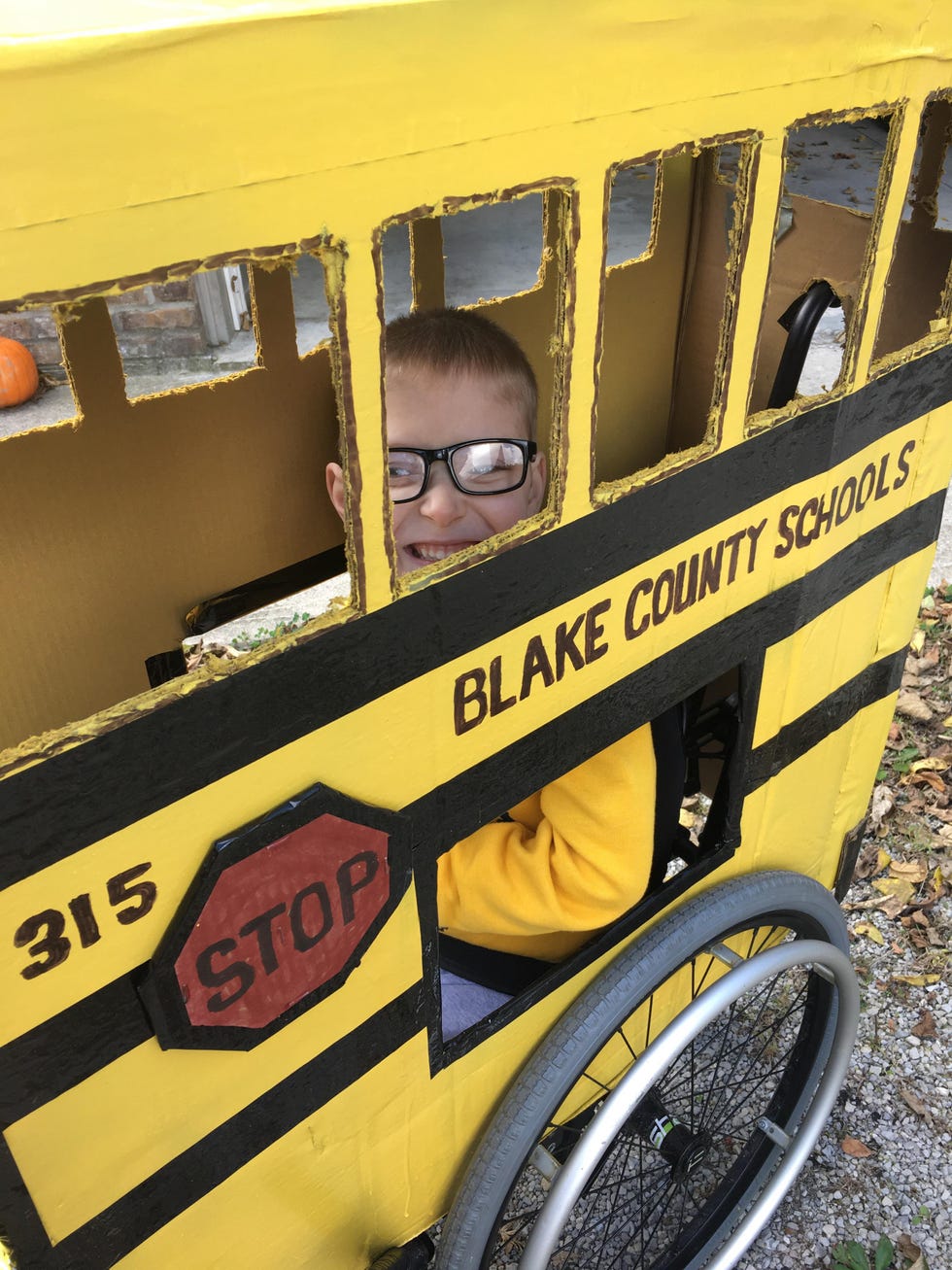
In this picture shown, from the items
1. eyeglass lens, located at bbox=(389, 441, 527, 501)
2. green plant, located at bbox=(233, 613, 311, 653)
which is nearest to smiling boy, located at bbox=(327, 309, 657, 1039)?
eyeglass lens, located at bbox=(389, 441, 527, 501)

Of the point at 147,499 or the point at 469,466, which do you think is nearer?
the point at 469,466

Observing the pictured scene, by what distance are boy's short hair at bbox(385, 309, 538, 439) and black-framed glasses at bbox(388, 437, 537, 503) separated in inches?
6.0

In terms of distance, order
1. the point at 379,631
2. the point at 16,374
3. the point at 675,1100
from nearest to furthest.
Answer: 1. the point at 379,631
2. the point at 675,1100
3. the point at 16,374

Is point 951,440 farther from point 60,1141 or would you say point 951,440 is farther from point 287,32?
point 60,1141

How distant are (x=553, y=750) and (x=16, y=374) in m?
5.26

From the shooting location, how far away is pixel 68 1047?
36.9 inches

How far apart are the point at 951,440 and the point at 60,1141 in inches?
66.4

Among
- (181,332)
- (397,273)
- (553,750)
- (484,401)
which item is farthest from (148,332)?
(553,750)

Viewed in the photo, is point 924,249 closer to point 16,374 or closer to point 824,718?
point 824,718

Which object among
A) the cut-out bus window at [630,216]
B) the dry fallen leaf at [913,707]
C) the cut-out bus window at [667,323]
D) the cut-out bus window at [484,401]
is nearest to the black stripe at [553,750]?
the cut-out bus window at [484,401]

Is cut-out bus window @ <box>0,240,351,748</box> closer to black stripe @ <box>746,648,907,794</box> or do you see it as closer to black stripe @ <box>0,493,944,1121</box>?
black stripe @ <box>0,493,944,1121</box>

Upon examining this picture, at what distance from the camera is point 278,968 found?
1.10 m

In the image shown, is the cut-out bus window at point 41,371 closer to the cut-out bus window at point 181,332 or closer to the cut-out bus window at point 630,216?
the cut-out bus window at point 181,332

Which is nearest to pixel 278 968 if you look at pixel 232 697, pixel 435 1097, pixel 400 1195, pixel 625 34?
pixel 232 697
